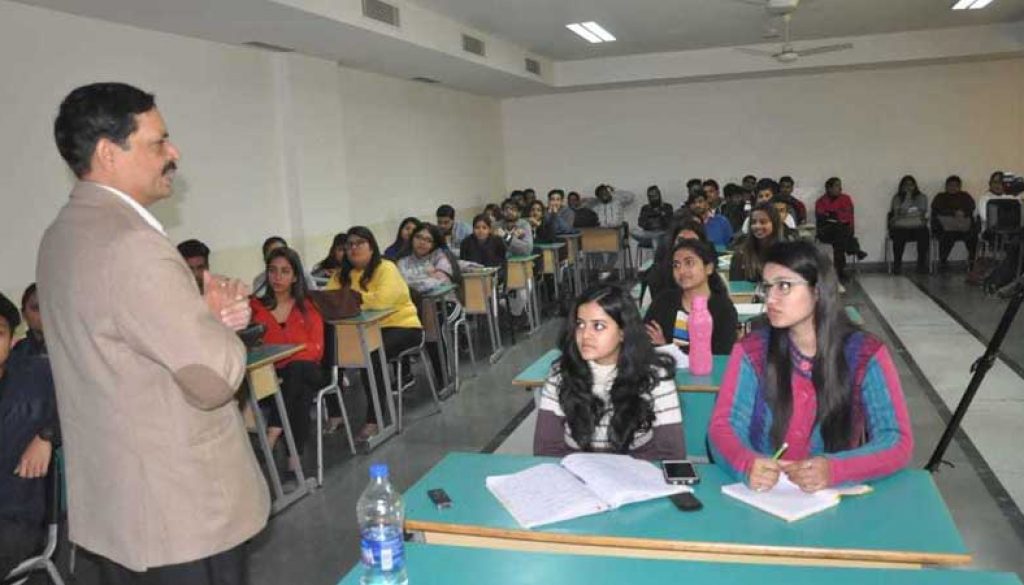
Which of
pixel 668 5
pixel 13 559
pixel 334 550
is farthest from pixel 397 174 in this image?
pixel 13 559

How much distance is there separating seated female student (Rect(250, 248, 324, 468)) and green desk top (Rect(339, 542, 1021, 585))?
275 cm

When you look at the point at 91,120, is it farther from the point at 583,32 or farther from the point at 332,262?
the point at 583,32

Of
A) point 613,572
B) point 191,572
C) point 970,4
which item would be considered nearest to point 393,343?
point 191,572

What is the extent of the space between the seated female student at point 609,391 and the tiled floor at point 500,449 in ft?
4.05

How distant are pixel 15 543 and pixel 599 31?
7.37 m

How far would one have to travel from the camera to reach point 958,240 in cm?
1027

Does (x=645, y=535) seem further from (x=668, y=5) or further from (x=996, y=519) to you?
(x=668, y=5)

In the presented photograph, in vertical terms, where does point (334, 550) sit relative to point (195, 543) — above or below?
below

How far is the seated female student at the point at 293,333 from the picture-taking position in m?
4.16

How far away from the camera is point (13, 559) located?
240 cm

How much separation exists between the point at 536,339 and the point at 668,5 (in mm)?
A: 3261

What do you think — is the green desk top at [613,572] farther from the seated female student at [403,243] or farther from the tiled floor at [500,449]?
the seated female student at [403,243]

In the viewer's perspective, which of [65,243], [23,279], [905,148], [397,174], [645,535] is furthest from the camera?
[905,148]

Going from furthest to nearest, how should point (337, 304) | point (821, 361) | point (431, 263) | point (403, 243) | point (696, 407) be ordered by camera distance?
point (403, 243) < point (431, 263) < point (337, 304) < point (696, 407) < point (821, 361)
